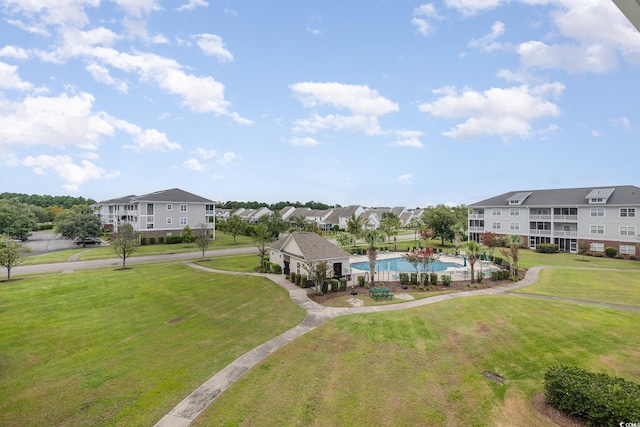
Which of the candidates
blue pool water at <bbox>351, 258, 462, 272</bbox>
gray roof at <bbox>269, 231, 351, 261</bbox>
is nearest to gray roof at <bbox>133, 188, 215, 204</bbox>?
gray roof at <bbox>269, 231, 351, 261</bbox>

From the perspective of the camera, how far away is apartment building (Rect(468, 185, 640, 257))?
44781 mm

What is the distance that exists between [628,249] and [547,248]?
31.6 feet

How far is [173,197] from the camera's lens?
62.2 meters

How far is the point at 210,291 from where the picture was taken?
26.1 meters

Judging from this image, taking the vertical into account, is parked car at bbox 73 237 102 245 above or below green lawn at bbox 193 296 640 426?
above

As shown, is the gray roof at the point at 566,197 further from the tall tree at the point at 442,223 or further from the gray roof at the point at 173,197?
the gray roof at the point at 173,197

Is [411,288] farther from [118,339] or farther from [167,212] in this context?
[167,212]

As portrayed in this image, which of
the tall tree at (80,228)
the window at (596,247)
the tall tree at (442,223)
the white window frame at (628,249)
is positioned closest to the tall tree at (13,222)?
the tall tree at (80,228)

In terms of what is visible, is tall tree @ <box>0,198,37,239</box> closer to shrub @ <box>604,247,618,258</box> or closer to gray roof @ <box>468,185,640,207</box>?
gray roof @ <box>468,185,640,207</box>

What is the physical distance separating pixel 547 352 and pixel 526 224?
50.2 metres

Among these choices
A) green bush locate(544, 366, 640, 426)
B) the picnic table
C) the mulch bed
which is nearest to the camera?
green bush locate(544, 366, 640, 426)

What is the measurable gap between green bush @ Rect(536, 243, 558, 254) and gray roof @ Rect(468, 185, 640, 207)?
25.2 feet

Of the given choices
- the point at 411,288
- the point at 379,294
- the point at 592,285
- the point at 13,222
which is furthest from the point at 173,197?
the point at 592,285

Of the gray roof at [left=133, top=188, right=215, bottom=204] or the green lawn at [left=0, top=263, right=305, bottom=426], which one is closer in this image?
the green lawn at [left=0, top=263, right=305, bottom=426]
